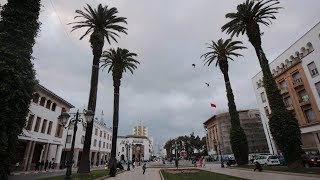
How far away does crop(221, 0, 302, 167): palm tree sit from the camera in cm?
2309

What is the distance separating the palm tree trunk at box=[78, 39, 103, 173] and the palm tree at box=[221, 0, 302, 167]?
1887 centimetres

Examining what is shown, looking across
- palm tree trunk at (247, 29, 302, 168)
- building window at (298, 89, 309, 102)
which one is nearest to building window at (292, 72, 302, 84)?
building window at (298, 89, 309, 102)

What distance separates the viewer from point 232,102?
36.2 metres

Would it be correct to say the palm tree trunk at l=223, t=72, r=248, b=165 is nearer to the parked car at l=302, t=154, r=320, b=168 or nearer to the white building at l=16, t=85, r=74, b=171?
the parked car at l=302, t=154, r=320, b=168

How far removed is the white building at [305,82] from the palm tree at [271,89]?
1310 centimetres

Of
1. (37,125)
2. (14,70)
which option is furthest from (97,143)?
(14,70)

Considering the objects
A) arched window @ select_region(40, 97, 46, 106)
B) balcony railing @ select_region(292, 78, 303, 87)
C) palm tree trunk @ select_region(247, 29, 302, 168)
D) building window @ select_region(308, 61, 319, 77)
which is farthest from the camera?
balcony railing @ select_region(292, 78, 303, 87)

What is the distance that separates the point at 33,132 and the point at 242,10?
109 feet

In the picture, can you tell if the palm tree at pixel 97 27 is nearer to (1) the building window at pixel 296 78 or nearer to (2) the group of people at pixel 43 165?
(2) the group of people at pixel 43 165

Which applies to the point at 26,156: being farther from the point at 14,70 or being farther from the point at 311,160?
the point at 311,160

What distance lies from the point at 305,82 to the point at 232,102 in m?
14.7

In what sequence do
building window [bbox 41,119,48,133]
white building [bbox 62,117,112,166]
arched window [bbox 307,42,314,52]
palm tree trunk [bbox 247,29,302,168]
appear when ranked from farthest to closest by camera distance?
white building [bbox 62,117,112,166] → arched window [bbox 307,42,314,52] → building window [bbox 41,119,48,133] → palm tree trunk [bbox 247,29,302,168]

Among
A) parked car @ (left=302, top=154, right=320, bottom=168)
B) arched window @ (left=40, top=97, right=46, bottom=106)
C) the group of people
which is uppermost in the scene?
arched window @ (left=40, top=97, right=46, bottom=106)

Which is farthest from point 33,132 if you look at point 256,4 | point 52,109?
point 256,4
